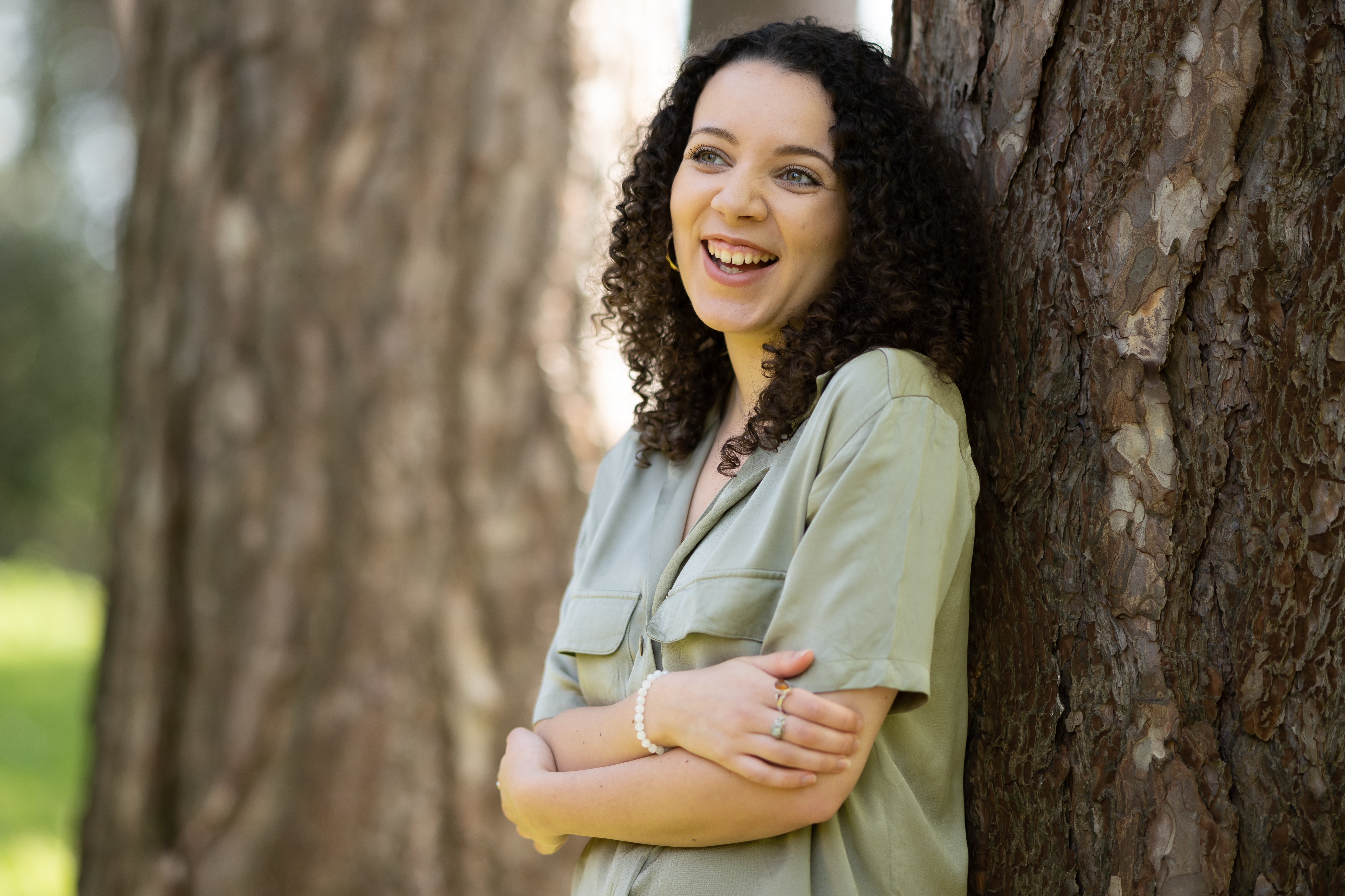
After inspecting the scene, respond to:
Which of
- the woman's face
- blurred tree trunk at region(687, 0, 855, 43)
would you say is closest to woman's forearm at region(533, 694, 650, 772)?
the woman's face

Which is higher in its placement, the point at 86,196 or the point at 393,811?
the point at 86,196

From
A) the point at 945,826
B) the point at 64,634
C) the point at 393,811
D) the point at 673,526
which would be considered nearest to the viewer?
the point at 945,826

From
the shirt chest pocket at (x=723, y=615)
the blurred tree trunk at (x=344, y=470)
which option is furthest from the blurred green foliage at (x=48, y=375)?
the shirt chest pocket at (x=723, y=615)

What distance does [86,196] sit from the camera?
17.0m

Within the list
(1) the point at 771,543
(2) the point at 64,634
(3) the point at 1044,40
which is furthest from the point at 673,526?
(2) the point at 64,634

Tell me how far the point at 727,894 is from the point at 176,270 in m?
2.72

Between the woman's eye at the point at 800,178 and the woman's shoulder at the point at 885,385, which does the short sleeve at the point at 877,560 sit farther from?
the woman's eye at the point at 800,178

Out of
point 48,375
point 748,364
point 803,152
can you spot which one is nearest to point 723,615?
point 748,364

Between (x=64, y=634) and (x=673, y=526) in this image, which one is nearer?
(x=673, y=526)

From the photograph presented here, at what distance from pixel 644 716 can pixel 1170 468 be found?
0.82 m

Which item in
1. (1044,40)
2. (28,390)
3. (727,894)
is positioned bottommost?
(28,390)

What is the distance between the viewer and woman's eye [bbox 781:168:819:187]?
1841 millimetres

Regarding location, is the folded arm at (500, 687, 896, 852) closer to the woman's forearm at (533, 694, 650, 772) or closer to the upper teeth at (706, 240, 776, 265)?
the woman's forearm at (533, 694, 650, 772)

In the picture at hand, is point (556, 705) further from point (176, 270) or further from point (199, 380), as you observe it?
point (176, 270)
